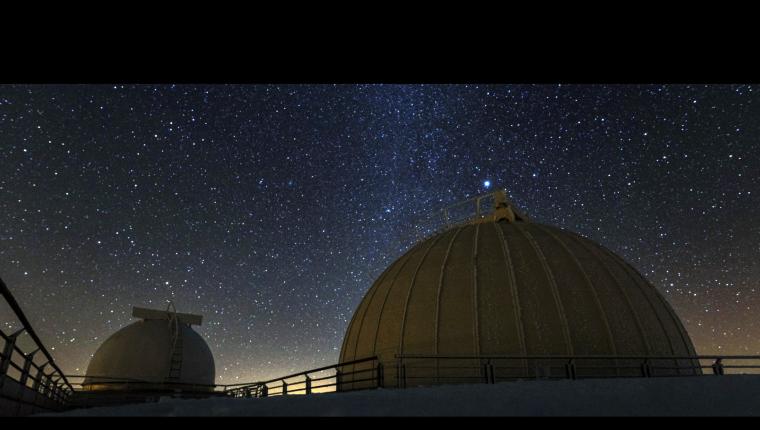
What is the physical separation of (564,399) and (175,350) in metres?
26.4

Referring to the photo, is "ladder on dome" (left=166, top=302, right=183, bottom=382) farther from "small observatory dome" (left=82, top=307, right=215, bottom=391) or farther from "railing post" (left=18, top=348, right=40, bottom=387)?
"railing post" (left=18, top=348, right=40, bottom=387)

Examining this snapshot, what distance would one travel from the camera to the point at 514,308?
49.1ft

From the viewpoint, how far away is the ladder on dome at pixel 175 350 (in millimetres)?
27125

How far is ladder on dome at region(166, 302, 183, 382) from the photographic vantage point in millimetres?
27125

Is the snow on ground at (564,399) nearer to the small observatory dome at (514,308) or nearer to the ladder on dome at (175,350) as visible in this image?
the small observatory dome at (514,308)

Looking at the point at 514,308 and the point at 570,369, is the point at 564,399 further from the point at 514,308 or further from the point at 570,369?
the point at 514,308

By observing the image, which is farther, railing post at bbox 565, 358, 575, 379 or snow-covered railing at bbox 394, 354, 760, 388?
snow-covered railing at bbox 394, 354, 760, 388

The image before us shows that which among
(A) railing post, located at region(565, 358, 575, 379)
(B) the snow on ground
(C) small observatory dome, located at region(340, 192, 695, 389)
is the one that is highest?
(C) small observatory dome, located at region(340, 192, 695, 389)

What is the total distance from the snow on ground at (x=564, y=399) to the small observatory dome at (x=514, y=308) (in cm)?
579

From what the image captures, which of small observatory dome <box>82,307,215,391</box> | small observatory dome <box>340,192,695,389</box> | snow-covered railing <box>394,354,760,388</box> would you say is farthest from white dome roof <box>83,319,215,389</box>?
snow-covered railing <box>394,354,760,388</box>

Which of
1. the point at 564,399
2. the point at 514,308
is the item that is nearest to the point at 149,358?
the point at 514,308
